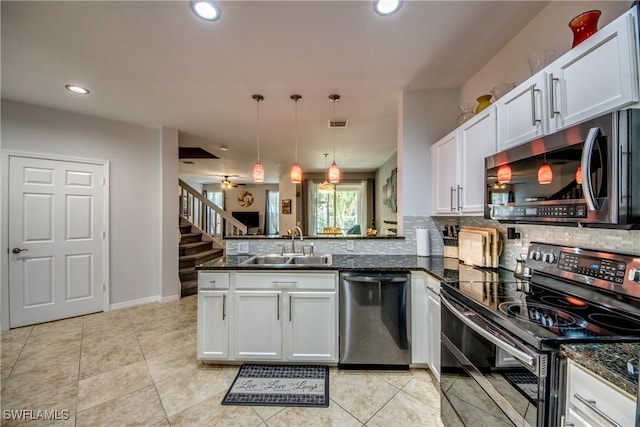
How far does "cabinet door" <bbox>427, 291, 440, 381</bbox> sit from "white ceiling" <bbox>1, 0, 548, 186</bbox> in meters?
1.98

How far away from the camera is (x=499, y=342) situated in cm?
109

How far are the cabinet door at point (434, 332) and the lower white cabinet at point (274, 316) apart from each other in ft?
2.46

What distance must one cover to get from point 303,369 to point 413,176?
2143 mm

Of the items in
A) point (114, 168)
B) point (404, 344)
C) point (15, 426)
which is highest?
point (114, 168)

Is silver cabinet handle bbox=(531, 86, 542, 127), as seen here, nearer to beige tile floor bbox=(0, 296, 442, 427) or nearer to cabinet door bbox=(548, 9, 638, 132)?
cabinet door bbox=(548, 9, 638, 132)

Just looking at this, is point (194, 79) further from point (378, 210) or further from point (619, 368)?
point (378, 210)

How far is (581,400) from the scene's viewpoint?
0.82 m

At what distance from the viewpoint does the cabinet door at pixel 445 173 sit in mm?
2281

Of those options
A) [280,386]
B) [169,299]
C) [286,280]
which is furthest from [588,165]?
[169,299]

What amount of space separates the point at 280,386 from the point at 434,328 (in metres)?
1.27

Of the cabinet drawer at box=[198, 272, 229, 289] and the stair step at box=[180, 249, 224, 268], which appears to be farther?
the stair step at box=[180, 249, 224, 268]

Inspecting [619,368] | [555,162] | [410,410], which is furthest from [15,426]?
[555,162]

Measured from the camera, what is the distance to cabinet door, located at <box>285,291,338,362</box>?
2.19m

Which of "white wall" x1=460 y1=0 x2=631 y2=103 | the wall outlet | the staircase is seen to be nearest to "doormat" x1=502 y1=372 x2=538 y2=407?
"white wall" x1=460 y1=0 x2=631 y2=103
